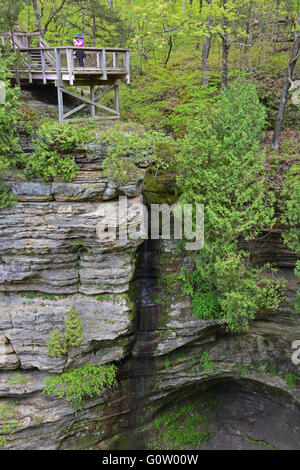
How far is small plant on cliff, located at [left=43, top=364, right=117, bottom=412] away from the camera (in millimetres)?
11086

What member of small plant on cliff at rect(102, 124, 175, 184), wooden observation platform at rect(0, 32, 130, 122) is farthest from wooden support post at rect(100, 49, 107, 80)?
small plant on cliff at rect(102, 124, 175, 184)

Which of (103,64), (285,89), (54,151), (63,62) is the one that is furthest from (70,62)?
(285,89)

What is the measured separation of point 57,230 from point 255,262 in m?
7.04

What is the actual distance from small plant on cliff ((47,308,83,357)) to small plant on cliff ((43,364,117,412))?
92cm

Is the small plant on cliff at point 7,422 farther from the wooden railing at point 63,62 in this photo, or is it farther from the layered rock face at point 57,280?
the wooden railing at point 63,62

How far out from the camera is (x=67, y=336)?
10922 millimetres

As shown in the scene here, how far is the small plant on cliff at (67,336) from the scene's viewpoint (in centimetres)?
1086

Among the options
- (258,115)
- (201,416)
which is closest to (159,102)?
(258,115)

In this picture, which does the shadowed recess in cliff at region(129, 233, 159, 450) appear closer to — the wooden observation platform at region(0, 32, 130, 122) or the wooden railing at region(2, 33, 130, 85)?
the wooden observation platform at region(0, 32, 130, 122)

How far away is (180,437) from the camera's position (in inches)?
523

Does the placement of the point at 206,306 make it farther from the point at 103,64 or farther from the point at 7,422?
the point at 103,64

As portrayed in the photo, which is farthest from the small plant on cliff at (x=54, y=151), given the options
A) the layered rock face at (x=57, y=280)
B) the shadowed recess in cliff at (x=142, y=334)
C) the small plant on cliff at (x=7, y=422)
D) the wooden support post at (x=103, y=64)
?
the small plant on cliff at (x=7, y=422)

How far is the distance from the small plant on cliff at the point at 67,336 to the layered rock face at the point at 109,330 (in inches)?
11.1

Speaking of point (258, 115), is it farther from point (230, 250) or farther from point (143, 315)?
point (143, 315)
